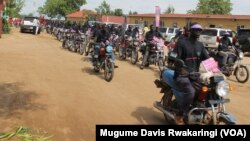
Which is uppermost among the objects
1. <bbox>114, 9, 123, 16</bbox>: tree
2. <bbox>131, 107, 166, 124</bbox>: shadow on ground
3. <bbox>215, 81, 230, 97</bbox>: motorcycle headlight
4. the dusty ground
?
<bbox>114, 9, 123, 16</bbox>: tree

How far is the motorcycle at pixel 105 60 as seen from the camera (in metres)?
11.3

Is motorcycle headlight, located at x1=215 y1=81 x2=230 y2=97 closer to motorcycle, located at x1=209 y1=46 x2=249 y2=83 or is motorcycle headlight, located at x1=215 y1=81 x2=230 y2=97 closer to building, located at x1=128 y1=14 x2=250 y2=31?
motorcycle, located at x1=209 y1=46 x2=249 y2=83

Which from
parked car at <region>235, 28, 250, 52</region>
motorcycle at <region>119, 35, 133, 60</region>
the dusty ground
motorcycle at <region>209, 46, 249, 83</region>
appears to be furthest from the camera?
parked car at <region>235, 28, 250, 52</region>

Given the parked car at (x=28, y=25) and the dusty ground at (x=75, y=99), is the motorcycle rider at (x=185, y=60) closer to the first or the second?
the dusty ground at (x=75, y=99)

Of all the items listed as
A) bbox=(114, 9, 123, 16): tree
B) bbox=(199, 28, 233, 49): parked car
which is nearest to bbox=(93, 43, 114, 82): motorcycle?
bbox=(199, 28, 233, 49): parked car

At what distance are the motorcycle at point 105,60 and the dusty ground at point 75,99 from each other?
0.25 metres

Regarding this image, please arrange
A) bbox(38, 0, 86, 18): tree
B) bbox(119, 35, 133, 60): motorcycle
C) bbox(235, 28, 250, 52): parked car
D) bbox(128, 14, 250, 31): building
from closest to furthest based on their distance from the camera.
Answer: bbox(119, 35, 133, 60): motorcycle < bbox(235, 28, 250, 52): parked car < bbox(128, 14, 250, 31): building < bbox(38, 0, 86, 18): tree

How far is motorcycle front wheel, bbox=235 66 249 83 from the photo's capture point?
12.7 meters

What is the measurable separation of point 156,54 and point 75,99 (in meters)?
6.21

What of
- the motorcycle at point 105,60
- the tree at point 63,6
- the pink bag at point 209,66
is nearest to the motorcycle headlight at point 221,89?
the pink bag at point 209,66

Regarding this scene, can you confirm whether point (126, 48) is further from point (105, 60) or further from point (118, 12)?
point (118, 12)

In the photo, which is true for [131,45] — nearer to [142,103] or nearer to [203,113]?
[142,103]

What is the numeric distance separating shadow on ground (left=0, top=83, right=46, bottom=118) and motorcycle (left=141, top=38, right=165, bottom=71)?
5884 mm

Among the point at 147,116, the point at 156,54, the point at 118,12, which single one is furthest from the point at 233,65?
the point at 118,12
